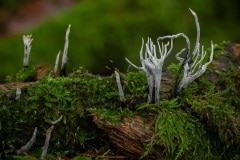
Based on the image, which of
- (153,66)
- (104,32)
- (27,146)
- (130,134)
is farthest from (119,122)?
(104,32)

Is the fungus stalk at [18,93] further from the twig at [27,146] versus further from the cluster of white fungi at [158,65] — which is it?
the cluster of white fungi at [158,65]

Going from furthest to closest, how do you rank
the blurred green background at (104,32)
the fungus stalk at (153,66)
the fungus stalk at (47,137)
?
the blurred green background at (104,32), the fungus stalk at (153,66), the fungus stalk at (47,137)

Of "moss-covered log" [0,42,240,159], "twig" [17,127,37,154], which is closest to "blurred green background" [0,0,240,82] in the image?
"moss-covered log" [0,42,240,159]

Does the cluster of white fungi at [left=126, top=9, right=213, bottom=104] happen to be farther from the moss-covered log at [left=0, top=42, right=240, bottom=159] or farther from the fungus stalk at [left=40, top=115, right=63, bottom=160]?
the fungus stalk at [left=40, top=115, right=63, bottom=160]

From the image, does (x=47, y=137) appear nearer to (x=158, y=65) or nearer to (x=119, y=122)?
(x=119, y=122)

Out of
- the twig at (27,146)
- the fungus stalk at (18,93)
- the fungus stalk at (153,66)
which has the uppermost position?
the fungus stalk at (153,66)

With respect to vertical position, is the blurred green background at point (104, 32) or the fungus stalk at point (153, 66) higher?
the blurred green background at point (104, 32)

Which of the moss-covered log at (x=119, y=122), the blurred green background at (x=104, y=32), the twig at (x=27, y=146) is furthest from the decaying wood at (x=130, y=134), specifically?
the blurred green background at (x=104, y=32)
